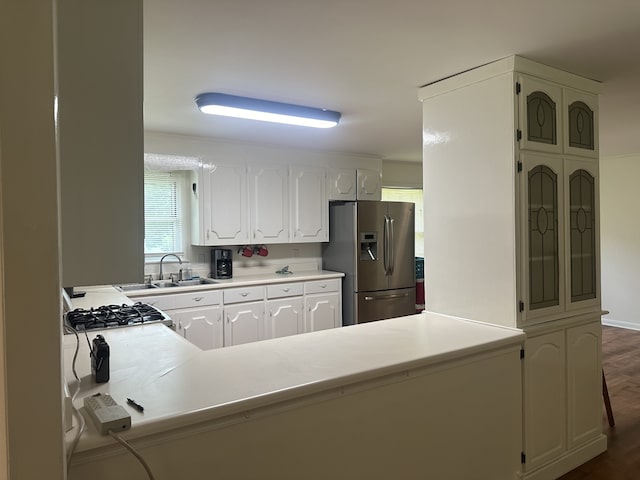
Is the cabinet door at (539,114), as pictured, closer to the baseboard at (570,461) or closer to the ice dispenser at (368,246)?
the baseboard at (570,461)

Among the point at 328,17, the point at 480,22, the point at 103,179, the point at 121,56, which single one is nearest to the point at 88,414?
the point at 103,179

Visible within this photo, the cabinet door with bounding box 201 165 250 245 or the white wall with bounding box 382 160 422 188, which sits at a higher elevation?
the white wall with bounding box 382 160 422 188

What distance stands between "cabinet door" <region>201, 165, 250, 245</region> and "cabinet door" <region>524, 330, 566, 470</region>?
2905 millimetres

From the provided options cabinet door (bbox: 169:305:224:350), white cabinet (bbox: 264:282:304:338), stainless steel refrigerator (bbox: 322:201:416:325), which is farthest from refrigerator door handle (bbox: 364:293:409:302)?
cabinet door (bbox: 169:305:224:350)

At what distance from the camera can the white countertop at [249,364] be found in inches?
54.6

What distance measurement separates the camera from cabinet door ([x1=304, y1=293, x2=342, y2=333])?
4.64 metres

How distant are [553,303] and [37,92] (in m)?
2.49

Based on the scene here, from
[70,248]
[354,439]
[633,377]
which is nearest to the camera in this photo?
[70,248]

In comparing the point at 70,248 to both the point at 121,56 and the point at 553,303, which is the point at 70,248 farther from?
the point at 553,303

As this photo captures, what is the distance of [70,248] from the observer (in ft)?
3.95

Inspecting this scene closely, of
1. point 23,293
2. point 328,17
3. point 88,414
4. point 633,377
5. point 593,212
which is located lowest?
point 633,377

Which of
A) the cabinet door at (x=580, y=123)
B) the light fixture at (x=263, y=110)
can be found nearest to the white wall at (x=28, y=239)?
the light fixture at (x=263, y=110)

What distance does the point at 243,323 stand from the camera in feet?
13.9

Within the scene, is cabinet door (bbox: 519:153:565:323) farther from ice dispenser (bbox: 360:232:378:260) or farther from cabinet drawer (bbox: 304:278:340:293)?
cabinet drawer (bbox: 304:278:340:293)
